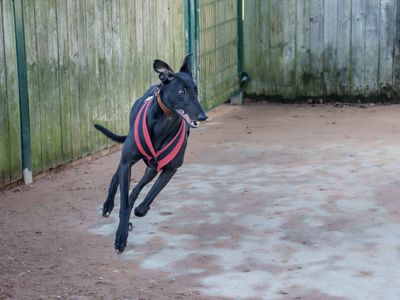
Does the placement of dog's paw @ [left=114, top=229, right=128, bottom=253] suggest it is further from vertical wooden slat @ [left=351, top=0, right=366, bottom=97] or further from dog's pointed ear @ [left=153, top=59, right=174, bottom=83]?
vertical wooden slat @ [left=351, top=0, right=366, bottom=97]

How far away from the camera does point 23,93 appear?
7.17m

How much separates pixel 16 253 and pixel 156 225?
3.49ft

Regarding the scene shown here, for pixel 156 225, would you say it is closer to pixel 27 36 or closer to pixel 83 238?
pixel 83 238

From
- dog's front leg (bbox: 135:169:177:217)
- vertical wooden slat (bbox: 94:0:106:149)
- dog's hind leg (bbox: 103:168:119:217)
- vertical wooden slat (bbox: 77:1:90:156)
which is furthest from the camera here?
vertical wooden slat (bbox: 94:0:106:149)

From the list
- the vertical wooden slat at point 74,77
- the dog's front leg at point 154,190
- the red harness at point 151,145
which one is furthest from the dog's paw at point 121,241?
the vertical wooden slat at point 74,77

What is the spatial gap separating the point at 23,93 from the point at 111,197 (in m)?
1.61

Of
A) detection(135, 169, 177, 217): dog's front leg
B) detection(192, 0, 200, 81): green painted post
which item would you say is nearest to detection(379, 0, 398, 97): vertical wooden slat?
detection(192, 0, 200, 81): green painted post

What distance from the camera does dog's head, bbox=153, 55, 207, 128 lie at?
16.8ft

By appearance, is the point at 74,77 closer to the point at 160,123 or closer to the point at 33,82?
the point at 33,82

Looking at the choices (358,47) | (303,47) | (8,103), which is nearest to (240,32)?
(303,47)

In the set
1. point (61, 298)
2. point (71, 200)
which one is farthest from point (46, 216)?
point (61, 298)

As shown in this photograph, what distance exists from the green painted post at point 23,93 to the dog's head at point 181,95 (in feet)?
7.37

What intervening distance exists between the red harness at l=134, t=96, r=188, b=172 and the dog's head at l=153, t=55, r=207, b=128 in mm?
245

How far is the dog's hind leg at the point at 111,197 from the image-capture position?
19.8 ft
